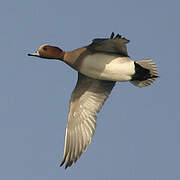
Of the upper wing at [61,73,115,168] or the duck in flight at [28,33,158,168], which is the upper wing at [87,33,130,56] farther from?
the upper wing at [61,73,115,168]

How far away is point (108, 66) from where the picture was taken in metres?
6.18

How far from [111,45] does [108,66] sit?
266 millimetres

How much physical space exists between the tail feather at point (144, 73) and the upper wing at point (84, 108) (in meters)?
0.41

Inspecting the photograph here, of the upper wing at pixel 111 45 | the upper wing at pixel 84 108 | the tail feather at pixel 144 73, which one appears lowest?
the upper wing at pixel 84 108

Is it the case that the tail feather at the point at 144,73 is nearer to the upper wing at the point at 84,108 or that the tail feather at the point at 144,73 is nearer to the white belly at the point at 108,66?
the white belly at the point at 108,66

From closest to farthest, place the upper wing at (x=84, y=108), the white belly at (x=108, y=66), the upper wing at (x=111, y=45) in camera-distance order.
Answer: the upper wing at (x=111, y=45)
the white belly at (x=108, y=66)
the upper wing at (x=84, y=108)

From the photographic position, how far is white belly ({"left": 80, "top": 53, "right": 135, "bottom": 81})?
6.16 m

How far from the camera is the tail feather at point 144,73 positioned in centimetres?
622

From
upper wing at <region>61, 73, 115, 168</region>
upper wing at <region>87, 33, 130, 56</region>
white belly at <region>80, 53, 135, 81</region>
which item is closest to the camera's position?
upper wing at <region>87, 33, 130, 56</region>

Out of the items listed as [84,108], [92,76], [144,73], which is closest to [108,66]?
[92,76]

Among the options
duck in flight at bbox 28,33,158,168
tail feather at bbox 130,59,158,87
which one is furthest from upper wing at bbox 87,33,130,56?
tail feather at bbox 130,59,158,87

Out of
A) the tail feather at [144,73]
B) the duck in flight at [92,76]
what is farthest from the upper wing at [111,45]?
the tail feather at [144,73]

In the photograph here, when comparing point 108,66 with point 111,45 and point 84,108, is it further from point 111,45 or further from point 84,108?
point 84,108

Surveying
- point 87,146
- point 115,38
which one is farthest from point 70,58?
point 87,146
